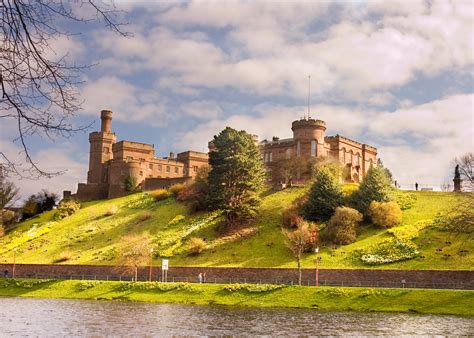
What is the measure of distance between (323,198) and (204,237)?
14.4 m

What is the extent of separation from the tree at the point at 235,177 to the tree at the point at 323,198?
7.69 m

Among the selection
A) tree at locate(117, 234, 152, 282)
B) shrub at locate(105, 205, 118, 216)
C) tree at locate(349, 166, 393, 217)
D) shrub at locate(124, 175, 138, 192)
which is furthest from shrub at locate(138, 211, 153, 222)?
tree at locate(349, 166, 393, 217)

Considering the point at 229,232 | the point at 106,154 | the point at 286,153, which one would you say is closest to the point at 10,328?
the point at 229,232

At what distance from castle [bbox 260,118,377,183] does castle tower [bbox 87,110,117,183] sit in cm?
2941

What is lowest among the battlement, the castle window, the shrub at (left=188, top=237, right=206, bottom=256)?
the shrub at (left=188, top=237, right=206, bottom=256)

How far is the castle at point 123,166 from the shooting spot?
316ft

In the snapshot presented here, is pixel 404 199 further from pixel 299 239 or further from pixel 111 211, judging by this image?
pixel 111 211

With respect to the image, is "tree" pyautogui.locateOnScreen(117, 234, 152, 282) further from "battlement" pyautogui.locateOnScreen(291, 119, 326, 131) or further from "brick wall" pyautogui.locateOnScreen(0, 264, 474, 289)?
"battlement" pyautogui.locateOnScreen(291, 119, 326, 131)

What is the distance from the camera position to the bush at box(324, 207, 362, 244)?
58375mm

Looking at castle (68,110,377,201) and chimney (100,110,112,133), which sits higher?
chimney (100,110,112,133)

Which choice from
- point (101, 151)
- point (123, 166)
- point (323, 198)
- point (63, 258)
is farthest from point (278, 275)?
point (101, 151)

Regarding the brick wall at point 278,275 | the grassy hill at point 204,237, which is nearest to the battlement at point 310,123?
the grassy hill at point 204,237

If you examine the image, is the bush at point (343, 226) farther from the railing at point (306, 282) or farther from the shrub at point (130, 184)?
the shrub at point (130, 184)

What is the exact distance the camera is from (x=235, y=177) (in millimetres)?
70938
